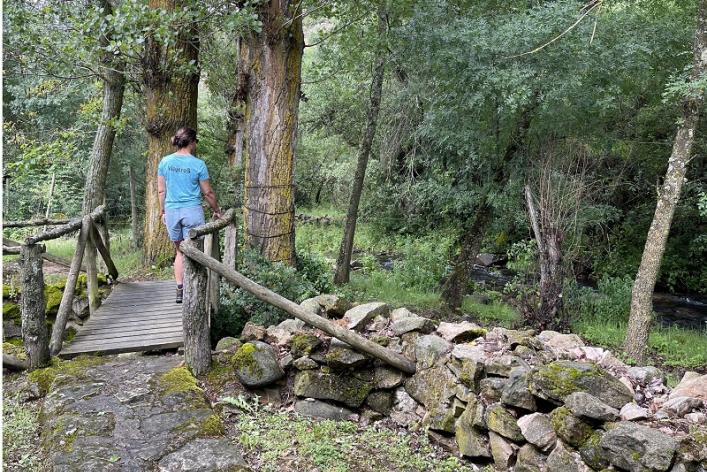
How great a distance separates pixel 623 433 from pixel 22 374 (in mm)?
4855

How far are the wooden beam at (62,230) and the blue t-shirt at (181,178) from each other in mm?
1041

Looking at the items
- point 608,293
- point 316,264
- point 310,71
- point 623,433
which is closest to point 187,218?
point 316,264

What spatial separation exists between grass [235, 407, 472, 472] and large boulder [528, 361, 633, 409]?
0.84m

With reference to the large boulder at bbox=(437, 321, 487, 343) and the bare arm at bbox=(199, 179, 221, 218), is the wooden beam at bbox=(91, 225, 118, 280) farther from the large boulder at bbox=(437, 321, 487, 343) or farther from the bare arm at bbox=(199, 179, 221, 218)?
the large boulder at bbox=(437, 321, 487, 343)

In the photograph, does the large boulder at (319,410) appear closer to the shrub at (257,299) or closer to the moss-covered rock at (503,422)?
the moss-covered rock at (503,422)

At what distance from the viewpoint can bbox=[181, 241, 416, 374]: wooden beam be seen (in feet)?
14.9

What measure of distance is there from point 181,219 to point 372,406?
9.50 feet

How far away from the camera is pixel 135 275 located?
9.55m

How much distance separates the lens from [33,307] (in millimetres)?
4797

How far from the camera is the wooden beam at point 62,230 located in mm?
4770

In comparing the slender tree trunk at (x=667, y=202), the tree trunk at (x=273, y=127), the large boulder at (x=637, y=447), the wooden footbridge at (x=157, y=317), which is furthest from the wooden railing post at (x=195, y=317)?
the slender tree trunk at (x=667, y=202)

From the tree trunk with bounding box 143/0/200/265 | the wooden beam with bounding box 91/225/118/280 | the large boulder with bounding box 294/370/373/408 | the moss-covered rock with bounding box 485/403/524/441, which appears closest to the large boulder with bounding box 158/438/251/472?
the large boulder with bounding box 294/370/373/408

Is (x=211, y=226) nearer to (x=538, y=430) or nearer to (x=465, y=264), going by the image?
(x=538, y=430)

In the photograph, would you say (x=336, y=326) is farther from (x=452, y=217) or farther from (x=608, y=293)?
(x=452, y=217)
